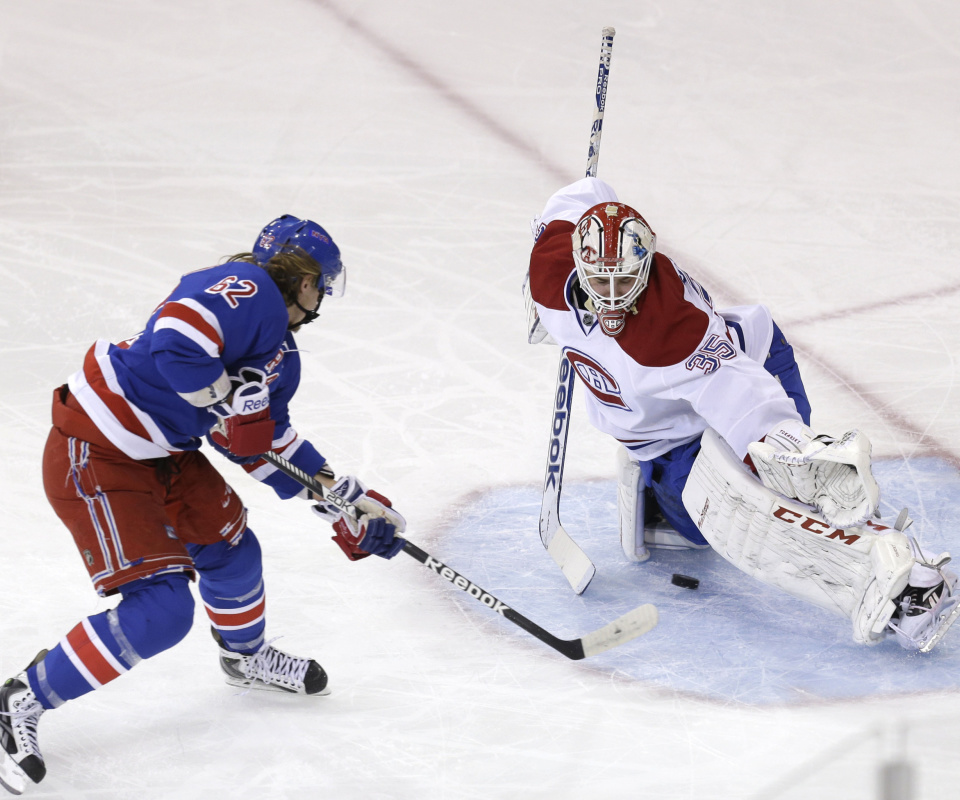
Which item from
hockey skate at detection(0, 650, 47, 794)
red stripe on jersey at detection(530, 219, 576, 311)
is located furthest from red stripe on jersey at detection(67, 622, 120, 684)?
red stripe on jersey at detection(530, 219, 576, 311)

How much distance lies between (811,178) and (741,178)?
343mm

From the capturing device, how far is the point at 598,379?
3.00m

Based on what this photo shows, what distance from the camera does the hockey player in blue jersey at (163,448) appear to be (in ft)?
7.54

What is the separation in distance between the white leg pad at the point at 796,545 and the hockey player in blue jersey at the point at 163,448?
2.65ft

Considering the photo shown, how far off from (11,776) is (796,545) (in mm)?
Result: 1764

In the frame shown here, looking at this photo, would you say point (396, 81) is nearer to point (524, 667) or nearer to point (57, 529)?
point (57, 529)

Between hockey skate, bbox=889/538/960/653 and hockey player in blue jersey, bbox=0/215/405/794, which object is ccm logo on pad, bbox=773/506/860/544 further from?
hockey player in blue jersey, bbox=0/215/405/794

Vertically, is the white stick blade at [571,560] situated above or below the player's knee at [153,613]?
below

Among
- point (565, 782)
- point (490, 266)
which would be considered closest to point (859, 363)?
point (490, 266)

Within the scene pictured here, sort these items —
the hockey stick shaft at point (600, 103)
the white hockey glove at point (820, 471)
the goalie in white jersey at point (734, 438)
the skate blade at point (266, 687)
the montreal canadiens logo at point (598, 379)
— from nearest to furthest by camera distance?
the white hockey glove at point (820, 471)
the goalie in white jersey at point (734, 438)
the skate blade at point (266, 687)
the montreal canadiens logo at point (598, 379)
the hockey stick shaft at point (600, 103)

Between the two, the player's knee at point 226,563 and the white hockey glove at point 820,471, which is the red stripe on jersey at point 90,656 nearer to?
the player's knee at point 226,563

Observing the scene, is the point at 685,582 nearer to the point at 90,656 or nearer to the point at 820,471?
the point at 820,471

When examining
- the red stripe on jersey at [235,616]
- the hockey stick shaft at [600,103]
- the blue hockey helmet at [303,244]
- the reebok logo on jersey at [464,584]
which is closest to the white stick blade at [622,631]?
the reebok logo on jersey at [464,584]

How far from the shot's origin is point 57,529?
3.38 metres
